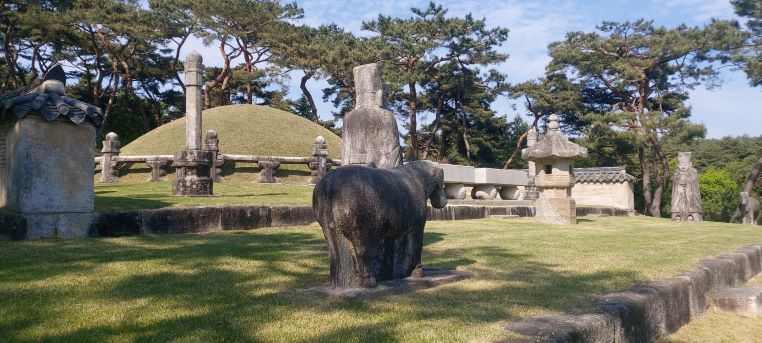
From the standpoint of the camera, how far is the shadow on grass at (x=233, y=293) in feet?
11.3

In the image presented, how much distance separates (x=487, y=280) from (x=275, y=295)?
2108mm

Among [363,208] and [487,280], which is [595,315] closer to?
[487,280]

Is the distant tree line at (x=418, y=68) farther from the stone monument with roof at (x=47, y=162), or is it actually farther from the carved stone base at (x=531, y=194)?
the stone monument with roof at (x=47, y=162)

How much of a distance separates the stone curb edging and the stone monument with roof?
20.4 feet

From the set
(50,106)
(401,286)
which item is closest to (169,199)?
(50,106)

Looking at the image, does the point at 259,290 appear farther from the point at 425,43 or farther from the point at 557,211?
the point at 425,43

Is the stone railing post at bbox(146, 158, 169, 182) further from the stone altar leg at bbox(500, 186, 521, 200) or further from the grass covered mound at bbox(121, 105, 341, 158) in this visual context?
the stone altar leg at bbox(500, 186, 521, 200)

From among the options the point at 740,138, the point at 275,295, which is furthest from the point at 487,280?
the point at 740,138

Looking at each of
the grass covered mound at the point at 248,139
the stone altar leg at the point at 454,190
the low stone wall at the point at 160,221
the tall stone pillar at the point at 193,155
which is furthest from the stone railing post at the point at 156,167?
the low stone wall at the point at 160,221

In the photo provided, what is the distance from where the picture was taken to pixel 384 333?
3.46m

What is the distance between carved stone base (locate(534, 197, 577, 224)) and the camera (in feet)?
47.2

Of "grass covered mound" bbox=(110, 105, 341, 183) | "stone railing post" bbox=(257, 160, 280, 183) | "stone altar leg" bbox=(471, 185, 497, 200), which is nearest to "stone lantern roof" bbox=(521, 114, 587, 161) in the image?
"stone altar leg" bbox=(471, 185, 497, 200)

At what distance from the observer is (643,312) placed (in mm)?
4742

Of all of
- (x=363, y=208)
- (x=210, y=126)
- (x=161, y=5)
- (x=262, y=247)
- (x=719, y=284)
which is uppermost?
(x=161, y=5)
